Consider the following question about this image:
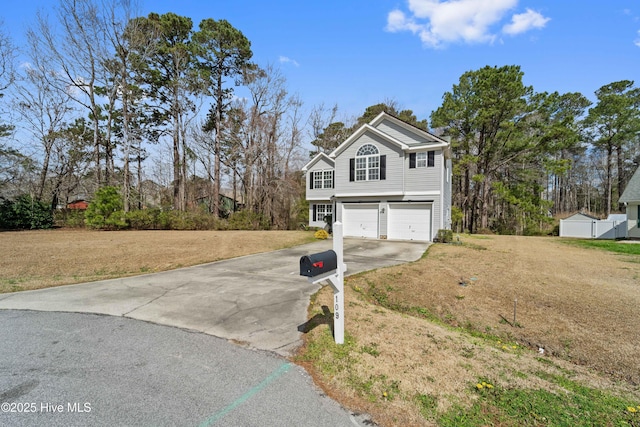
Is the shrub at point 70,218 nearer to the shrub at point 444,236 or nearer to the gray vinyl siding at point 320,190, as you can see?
the gray vinyl siding at point 320,190

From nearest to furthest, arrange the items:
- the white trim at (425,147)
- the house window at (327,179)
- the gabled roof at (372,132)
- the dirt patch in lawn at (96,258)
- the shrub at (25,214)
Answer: the dirt patch in lawn at (96,258)
the white trim at (425,147)
the gabled roof at (372,132)
the shrub at (25,214)
the house window at (327,179)

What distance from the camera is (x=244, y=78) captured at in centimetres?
2797

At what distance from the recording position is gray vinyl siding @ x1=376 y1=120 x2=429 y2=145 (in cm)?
1633

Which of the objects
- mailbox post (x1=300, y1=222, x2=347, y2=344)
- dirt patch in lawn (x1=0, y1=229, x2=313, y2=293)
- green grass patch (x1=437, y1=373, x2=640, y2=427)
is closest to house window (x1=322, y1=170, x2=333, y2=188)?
dirt patch in lawn (x1=0, y1=229, x2=313, y2=293)

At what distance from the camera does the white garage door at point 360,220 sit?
16875 millimetres

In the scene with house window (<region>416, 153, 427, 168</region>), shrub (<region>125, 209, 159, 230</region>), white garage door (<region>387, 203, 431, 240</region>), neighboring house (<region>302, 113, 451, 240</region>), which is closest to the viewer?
neighboring house (<region>302, 113, 451, 240</region>)

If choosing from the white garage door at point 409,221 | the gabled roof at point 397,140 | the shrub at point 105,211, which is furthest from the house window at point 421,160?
the shrub at point 105,211

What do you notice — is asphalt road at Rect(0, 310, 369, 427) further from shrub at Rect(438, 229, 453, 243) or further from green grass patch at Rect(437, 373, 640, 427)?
shrub at Rect(438, 229, 453, 243)

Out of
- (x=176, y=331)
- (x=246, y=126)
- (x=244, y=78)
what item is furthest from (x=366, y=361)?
(x=244, y=78)

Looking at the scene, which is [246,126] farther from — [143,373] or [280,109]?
[143,373]

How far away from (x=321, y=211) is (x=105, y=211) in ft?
50.0

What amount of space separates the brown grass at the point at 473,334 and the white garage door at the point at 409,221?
676 centimetres

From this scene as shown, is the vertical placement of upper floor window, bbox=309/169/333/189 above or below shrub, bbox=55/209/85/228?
above

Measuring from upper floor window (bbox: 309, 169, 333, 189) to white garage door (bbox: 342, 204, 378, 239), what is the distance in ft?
11.1
